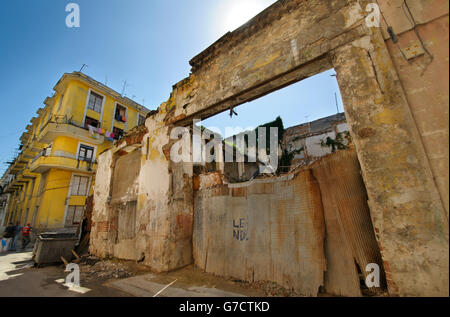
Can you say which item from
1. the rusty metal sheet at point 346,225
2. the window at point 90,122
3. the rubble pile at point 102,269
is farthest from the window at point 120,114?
the rusty metal sheet at point 346,225

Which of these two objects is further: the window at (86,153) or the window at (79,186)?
the window at (86,153)

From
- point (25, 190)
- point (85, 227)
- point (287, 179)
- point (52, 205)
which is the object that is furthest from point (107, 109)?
point (287, 179)

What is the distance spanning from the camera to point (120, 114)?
20.5 m

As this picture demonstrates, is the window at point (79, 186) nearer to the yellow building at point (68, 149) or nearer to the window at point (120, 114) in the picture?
the yellow building at point (68, 149)

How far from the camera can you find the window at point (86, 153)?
16219mm

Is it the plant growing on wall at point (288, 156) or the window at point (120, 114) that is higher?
the window at point (120, 114)

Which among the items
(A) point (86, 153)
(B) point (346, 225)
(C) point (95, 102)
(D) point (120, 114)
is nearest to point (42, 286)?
(B) point (346, 225)

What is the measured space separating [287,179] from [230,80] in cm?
242

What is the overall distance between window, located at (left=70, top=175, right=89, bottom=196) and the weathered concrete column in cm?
1948

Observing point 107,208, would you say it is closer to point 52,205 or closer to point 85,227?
point 85,227

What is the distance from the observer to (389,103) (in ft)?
7.82

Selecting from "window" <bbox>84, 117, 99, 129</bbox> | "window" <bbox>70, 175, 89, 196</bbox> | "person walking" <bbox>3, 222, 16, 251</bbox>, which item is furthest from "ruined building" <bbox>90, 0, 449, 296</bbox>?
"window" <bbox>84, 117, 99, 129</bbox>

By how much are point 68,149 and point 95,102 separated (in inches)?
211

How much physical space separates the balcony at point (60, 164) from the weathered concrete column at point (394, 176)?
61.3 feet
